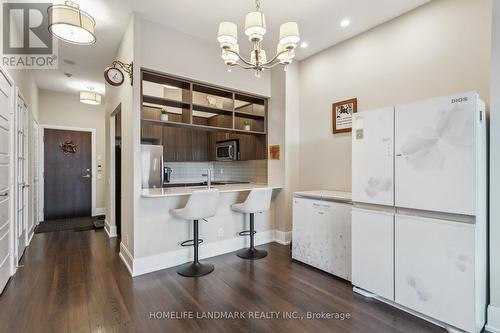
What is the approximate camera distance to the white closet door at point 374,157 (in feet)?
7.65

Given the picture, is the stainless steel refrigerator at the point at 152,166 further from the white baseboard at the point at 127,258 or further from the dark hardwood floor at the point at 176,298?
Result: the dark hardwood floor at the point at 176,298

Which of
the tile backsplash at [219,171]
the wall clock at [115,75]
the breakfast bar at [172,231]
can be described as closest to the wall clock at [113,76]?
the wall clock at [115,75]

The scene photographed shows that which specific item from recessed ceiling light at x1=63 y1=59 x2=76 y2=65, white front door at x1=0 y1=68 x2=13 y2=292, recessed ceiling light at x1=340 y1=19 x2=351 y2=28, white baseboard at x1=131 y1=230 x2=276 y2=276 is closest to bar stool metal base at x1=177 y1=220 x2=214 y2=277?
white baseboard at x1=131 y1=230 x2=276 y2=276

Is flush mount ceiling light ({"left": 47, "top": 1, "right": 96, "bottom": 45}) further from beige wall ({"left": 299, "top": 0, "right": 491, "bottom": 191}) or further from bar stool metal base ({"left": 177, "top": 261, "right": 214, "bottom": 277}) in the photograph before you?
beige wall ({"left": 299, "top": 0, "right": 491, "bottom": 191})

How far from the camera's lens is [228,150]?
4723mm

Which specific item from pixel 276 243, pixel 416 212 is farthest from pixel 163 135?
pixel 416 212

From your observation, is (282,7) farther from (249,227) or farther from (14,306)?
(14,306)

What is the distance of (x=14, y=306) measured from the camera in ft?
7.56

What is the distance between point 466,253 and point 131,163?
3.36 meters

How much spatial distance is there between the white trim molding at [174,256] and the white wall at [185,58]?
2.35 meters

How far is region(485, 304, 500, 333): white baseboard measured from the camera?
1.94 meters
